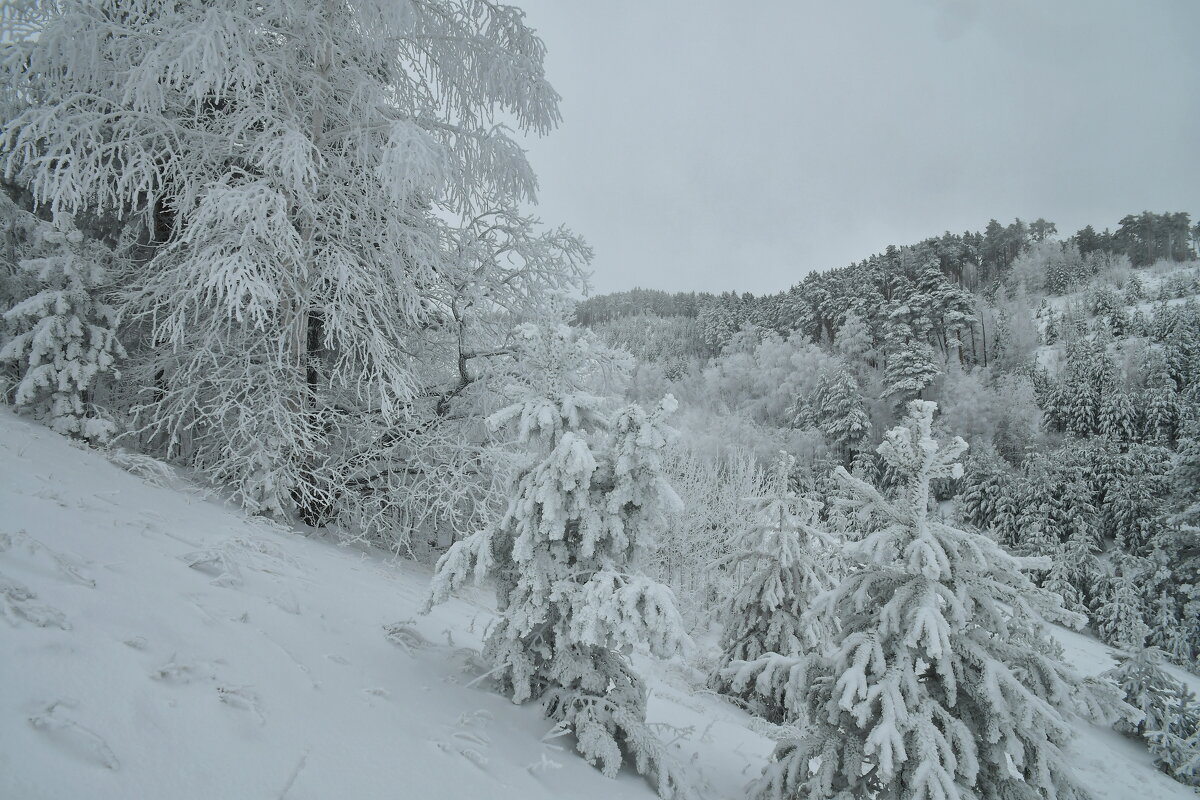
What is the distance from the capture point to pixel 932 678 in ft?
13.1

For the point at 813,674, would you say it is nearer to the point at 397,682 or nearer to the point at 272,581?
the point at 397,682

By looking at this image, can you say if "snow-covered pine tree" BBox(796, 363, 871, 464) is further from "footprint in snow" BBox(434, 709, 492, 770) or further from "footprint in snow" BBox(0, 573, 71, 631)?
"footprint in snow" BBox(0, 573, 71, 631)

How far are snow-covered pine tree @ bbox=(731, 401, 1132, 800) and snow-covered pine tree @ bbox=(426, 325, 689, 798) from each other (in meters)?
1.24

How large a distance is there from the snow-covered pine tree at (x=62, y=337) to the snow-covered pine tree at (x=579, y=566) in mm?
5232

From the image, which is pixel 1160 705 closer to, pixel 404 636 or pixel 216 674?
pixel 404 636

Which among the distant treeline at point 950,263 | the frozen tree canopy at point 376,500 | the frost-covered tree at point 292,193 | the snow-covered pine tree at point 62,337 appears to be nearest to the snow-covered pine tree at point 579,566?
Answer: the frozen tree canopy at point 376,500

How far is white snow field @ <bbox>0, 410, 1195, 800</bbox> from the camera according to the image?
6.52 ft

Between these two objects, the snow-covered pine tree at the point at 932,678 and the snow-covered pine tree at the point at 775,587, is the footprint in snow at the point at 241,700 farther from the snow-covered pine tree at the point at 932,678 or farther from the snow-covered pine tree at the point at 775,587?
the snow-covered pine tree at the point at 775,587

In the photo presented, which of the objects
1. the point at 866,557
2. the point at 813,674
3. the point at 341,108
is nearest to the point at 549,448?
the point at 866,557

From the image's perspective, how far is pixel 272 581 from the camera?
415 cm

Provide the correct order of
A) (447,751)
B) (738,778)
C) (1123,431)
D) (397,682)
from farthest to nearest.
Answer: (1123,431) < (738,778) < (397,682) < (447,751)

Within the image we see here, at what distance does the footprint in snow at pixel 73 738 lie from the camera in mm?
1835

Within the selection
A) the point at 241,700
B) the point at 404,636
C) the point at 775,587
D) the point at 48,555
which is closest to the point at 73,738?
the point at 241,700

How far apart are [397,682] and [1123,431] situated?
148 ft
